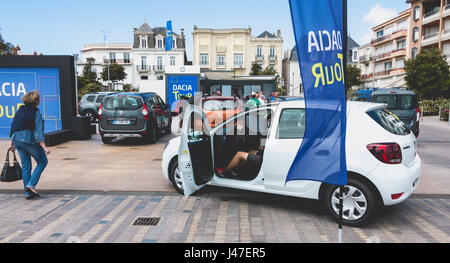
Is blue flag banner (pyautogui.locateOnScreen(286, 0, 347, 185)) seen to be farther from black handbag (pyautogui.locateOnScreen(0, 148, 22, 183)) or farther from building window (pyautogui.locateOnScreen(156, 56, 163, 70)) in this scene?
building window (pyautogui.locateOnScreen(156, 56, 163, 70))

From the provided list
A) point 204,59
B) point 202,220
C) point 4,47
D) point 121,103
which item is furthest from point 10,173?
point 204,59

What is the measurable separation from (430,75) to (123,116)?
1076 inches

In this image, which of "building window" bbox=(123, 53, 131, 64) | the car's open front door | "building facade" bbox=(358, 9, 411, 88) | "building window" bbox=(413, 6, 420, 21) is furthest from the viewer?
"building window" bbox=(123, 53, 131, 64)

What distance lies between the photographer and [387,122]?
4.55m

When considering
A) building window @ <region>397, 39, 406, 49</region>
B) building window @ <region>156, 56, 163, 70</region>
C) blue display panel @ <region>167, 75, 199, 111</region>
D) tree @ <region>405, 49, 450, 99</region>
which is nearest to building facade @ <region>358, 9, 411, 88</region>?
building window @ <region>397, 39, 406, 49</region>

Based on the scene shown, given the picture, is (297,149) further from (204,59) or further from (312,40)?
(204,59)

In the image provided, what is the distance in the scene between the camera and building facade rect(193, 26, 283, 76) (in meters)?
61.7

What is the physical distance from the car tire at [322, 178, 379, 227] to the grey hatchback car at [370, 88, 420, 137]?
25.8 feet

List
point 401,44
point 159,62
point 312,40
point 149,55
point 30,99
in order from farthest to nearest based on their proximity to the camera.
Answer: point 149,55 → point 159,62 → point 401,44 → point 30,99 → point 312,40

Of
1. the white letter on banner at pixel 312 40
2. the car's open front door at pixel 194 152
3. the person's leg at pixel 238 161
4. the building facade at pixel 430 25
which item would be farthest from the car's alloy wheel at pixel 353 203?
the building facade at pixel 430 25

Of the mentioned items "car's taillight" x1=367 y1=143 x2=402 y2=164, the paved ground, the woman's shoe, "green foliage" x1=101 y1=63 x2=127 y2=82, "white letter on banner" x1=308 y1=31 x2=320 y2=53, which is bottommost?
the paved ground

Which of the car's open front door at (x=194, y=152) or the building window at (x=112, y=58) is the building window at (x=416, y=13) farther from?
the building window at (x=112, y=58)

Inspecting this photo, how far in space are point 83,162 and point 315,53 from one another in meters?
7.01

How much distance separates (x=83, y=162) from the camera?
8578mm
